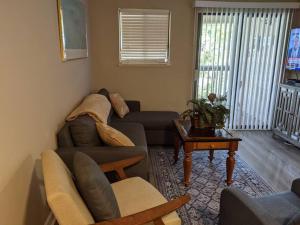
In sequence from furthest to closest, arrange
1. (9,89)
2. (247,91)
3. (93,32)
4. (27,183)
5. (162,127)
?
(247,91)
(93,32)
(162,127)
(27,183)
(9,89)

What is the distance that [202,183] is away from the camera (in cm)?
272

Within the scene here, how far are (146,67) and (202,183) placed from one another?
2.36 meters

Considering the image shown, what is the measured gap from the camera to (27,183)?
5.34 ft

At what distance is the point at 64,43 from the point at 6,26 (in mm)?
1132

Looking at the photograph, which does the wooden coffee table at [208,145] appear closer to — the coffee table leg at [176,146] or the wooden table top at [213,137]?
the wooden table top at [213,137]

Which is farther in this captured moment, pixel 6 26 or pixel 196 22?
pixel 196 22

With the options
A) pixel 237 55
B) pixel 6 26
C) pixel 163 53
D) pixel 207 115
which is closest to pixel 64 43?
pixel 6 26

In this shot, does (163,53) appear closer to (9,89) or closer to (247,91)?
(247,91)

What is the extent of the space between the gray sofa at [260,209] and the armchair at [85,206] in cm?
31

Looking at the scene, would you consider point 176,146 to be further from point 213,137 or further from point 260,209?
point 260,209

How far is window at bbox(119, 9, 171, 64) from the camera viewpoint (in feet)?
13.5

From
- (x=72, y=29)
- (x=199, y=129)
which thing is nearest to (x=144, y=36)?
(x=72, y=29)

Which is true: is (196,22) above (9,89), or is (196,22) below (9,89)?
above

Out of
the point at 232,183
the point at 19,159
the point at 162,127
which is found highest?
the point at 19,159
